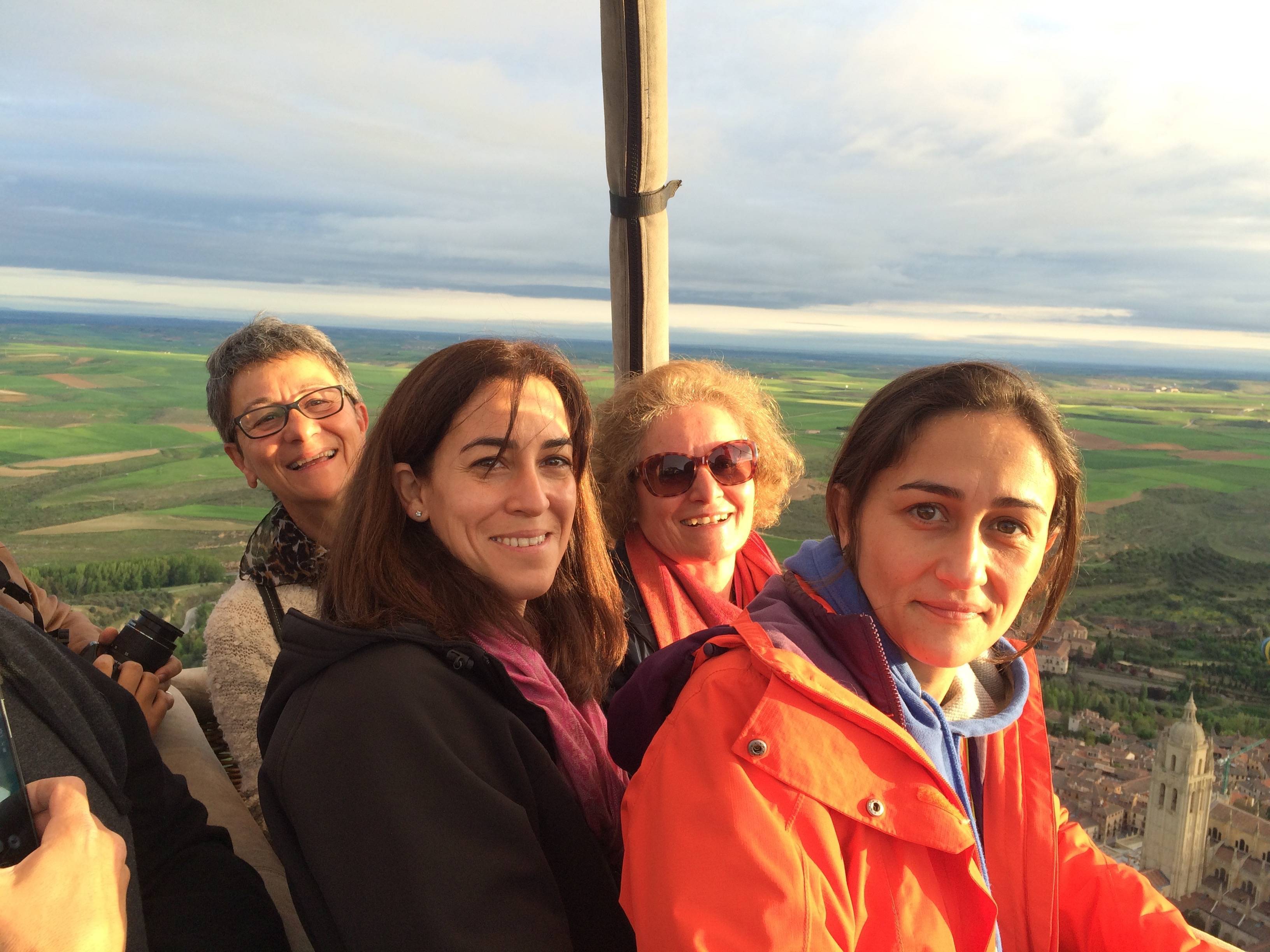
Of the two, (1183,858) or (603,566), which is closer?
(603,566)

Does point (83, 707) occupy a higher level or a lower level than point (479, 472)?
lower

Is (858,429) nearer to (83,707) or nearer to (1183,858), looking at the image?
(83,707)

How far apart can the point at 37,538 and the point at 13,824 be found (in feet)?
12.1

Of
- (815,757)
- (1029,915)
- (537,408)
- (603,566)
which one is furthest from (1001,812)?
(537,408)

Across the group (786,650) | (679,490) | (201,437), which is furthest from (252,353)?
(786,650)

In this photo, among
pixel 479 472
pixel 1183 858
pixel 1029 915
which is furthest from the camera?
pixel 1183 858

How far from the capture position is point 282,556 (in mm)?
2590

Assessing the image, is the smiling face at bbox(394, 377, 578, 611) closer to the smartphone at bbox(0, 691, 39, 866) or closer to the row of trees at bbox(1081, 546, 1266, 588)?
the smartphone at bbox(0, 691, 39, 866)

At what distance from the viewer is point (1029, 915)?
162 centimetres

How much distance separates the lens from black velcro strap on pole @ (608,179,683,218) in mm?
2973

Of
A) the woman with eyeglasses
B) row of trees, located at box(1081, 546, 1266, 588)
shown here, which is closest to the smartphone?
the woman with eyeglasses

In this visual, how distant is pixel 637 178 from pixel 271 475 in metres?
1.63

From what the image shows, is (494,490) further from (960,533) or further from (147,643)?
(147,643)

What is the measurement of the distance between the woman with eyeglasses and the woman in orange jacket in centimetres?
135
